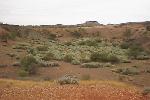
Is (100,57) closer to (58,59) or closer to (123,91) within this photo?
(58,59)

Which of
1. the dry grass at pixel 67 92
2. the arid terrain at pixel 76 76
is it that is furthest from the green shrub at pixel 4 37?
the dry grass at pixel 67 92

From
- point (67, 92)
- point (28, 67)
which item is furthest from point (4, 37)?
point (67, 92)

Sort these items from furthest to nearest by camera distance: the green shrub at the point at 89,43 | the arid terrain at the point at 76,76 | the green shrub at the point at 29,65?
1. the green shrub at the point at 89,43
2. the green shrub at the point at 29,65
3. the arid terrain at the point at 76,76

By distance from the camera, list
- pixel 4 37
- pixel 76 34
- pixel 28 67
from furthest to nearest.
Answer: pixel 76 34
pixel 4 37
pixel 28 67

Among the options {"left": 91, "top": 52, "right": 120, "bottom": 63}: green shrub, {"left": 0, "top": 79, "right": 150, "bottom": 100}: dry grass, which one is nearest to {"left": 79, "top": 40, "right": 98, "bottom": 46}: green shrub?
{"left": 91, "top": 52, "right": 120, "bottom": 63}: green shrub

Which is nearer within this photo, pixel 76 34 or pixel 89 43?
pixel 89 43

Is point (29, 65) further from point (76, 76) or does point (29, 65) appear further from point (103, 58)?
point (103, 58)

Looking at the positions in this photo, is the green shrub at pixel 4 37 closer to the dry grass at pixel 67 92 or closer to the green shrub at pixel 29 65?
the green shrub at pixel 29 65

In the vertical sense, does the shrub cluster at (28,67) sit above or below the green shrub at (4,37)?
below

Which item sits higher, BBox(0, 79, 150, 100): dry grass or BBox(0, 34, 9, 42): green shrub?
BBox(0, 34, 9, 42): green shrub

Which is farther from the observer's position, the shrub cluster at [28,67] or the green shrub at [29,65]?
the green shrub at [29,65]

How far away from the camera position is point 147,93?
14344mm

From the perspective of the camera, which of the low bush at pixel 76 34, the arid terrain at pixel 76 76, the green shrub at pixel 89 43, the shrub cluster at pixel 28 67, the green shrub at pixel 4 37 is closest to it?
the arid terrain at pixel 76 76

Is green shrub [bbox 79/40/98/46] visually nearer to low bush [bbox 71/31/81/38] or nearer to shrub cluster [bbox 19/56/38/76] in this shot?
low bush [bbox 71/31/81/38]
